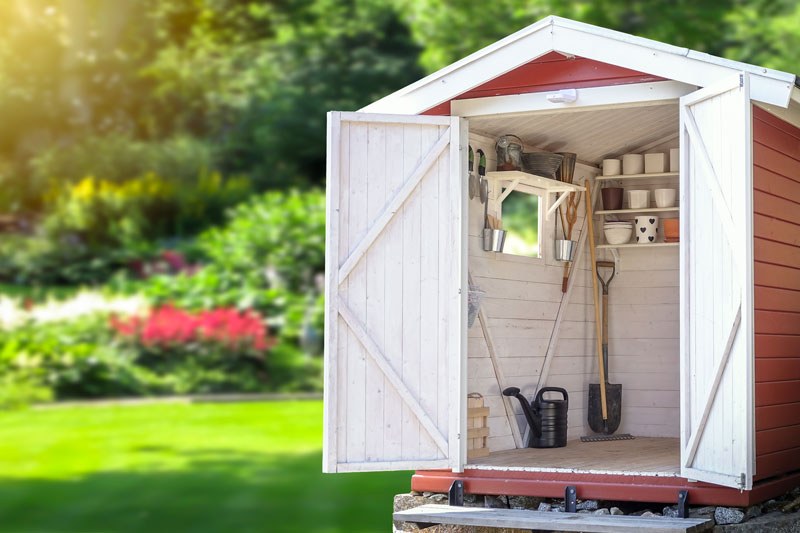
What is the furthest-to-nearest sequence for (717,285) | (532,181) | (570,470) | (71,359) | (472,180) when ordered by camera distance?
(71,359) → (532,181) → (472,180) → (570,470) → (717,285)

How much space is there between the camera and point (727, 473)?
17.5 ft

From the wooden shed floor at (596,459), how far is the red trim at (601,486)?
4 centimetres

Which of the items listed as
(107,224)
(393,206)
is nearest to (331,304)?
(393,206)

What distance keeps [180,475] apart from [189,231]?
640 cm

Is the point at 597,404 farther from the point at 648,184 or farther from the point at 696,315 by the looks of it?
the point at 696,315

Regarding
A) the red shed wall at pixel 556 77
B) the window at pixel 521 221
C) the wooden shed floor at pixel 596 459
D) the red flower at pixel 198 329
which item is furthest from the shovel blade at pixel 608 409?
the red flower at pixel 198 329

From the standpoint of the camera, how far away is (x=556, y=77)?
624cm

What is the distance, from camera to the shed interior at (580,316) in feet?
23.5

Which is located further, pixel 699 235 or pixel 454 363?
pixel 454 363

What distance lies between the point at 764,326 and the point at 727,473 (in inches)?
34.0

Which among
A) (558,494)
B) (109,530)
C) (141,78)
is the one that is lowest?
(109,530)

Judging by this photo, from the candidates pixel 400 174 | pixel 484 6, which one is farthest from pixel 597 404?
pixel 484 6

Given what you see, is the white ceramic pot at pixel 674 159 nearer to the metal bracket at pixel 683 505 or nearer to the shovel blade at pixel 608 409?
the shovel blade at pixel 608 409

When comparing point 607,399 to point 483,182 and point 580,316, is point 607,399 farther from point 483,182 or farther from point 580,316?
point 483,182
